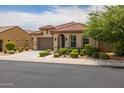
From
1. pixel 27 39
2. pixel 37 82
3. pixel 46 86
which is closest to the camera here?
pixel 46 86

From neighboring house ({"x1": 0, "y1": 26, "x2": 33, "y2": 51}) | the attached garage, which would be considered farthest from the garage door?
neighboring house ({"x1": 0, "y1": 26, "x2": 33, "y2": 51})

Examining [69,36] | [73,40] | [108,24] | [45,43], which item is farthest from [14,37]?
[108,24]

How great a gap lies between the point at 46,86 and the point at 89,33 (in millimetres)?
11836

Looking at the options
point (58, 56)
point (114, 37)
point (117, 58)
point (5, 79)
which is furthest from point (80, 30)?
point (5, 79)

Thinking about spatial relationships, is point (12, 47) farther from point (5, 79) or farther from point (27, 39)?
point (5, 79)

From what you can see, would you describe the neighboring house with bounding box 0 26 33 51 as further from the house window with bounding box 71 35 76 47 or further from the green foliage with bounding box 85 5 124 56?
the green foliage with bounding box 85 5 124 56

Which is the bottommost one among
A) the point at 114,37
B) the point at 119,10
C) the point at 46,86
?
the point at 46,86

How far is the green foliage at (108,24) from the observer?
19.5 meters

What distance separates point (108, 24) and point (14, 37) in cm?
2364

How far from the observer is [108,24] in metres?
19.8

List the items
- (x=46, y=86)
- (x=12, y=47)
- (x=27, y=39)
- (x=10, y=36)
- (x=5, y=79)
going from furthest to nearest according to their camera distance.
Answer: (x=27, y=39)
(x=10, y=36)
(x=12, y=47)
(x=5, y=79)
(x=46, y=86)

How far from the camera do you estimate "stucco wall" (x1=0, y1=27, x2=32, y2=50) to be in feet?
126

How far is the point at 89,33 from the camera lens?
2220 cm

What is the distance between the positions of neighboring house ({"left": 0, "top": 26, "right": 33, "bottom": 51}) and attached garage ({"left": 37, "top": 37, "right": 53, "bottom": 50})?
15.3 feet
